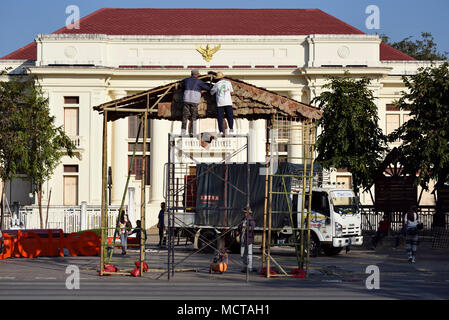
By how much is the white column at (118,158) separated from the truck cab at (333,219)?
31479 millimetres

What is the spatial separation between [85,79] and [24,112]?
54.9ft

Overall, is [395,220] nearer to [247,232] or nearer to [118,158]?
[247,232]

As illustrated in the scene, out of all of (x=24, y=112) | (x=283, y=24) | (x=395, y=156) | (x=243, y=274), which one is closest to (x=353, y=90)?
(x=395, y=156)

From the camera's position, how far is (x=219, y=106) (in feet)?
64.0

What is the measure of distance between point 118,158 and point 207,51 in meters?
10.5

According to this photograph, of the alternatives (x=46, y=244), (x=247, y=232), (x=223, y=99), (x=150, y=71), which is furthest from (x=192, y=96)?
(x=150, y=71)

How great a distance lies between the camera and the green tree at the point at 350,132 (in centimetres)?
3875

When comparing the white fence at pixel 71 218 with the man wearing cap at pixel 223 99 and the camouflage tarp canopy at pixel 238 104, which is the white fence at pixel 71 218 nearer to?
the camouflage tarp canopy at pixel 238 104

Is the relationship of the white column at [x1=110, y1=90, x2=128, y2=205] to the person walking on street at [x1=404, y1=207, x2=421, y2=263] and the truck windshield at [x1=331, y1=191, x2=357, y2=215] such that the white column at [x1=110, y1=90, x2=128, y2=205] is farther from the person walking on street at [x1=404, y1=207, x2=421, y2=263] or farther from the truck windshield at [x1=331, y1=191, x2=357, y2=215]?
the person walking on street at [x1=404, y1=207, x2=421, y2=263]

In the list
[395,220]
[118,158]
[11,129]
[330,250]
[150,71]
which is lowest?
[330,250]

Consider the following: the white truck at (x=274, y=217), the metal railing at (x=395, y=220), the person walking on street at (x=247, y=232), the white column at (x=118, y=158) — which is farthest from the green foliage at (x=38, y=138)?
the person walking on street at (x=247, y=232)

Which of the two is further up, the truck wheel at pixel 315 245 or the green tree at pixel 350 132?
the green tree at pixel 350 132

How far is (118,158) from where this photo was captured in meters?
59.6

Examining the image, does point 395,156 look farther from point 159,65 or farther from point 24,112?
point 159,65
